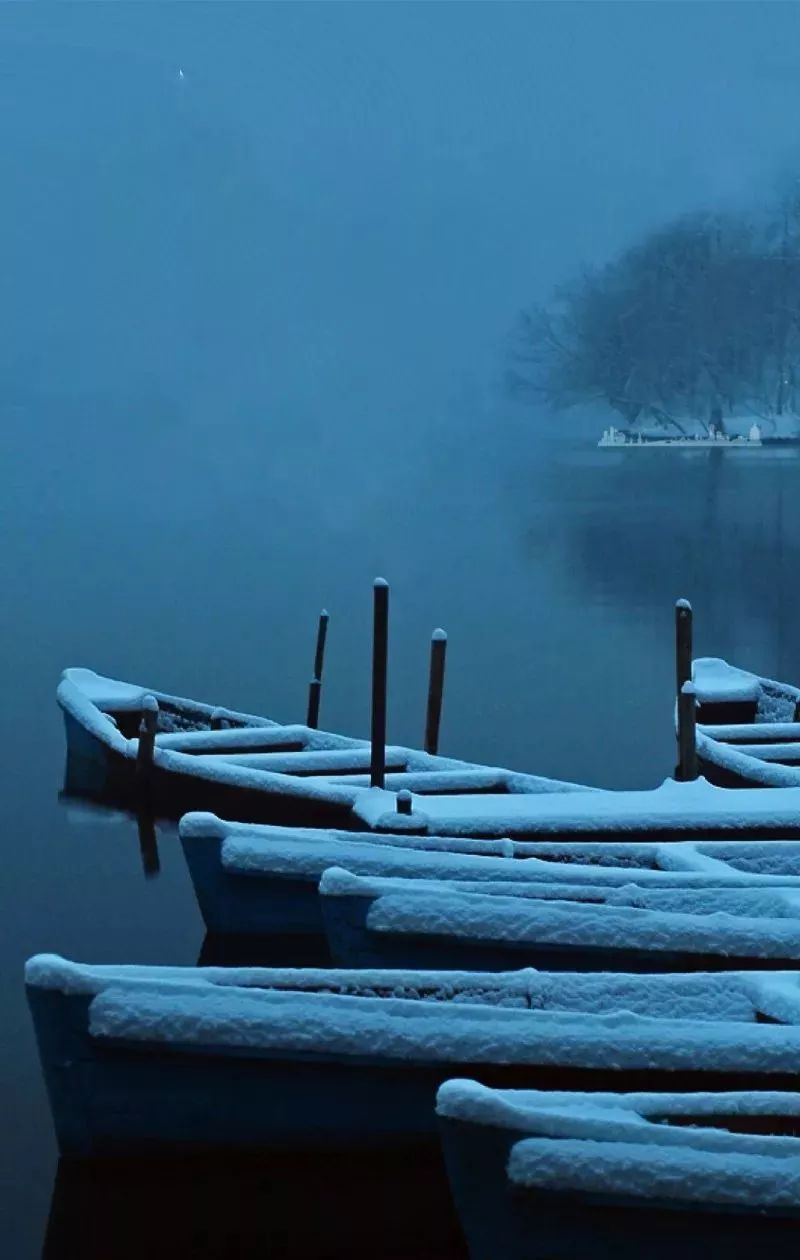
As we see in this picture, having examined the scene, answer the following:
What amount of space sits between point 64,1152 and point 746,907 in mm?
3627

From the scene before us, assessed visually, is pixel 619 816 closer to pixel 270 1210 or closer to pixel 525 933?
pixel 525 933

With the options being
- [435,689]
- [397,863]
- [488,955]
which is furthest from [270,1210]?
[435,689]

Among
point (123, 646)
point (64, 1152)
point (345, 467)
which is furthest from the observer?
point (345, 467)

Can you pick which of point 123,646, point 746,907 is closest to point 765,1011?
point 746,907

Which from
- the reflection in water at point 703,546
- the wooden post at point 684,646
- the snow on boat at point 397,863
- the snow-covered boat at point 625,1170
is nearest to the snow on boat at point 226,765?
the wooden post at point 684,646

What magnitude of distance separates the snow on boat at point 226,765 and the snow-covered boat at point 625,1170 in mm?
6131

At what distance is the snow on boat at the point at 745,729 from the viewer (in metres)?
12.5

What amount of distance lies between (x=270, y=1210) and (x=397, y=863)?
85.2 inches

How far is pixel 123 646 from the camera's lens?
103 ft

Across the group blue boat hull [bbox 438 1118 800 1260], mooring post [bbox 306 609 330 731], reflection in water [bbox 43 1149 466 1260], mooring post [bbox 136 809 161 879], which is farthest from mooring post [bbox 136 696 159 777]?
blue boat hull [bbox 438 1118 800 1260]

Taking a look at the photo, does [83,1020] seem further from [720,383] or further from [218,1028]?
[720,383]

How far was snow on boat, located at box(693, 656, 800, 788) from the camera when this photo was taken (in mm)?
12469

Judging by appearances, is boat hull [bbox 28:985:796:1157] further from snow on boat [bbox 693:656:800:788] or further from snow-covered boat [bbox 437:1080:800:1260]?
snow on boat [bbox 693:656:800:788]

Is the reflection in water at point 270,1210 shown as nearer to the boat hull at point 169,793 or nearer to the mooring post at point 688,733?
the mooring post at point 688,733
